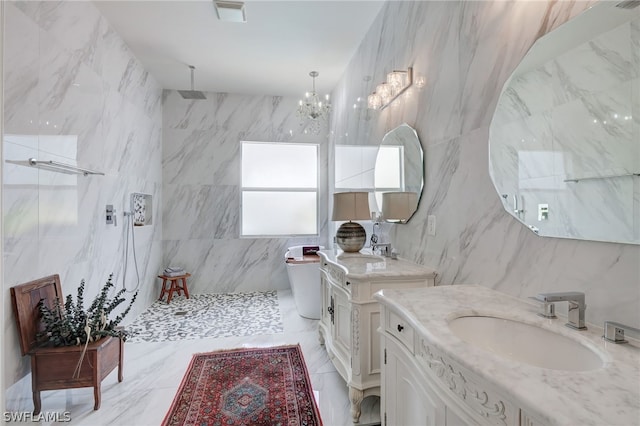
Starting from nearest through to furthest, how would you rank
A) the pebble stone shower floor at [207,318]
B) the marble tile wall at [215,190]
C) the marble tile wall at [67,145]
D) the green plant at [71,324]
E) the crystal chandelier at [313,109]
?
1. the marble tile wall at [67,145]
2. the green plant at [71,324]
3. the pebble stone shower floor at [207,318]
4. the crystal chandelier at [313,109]
5. the marble tile wall at [215,190]

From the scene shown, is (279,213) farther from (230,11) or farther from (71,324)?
(71,324)

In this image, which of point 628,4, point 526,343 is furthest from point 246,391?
point 628,4

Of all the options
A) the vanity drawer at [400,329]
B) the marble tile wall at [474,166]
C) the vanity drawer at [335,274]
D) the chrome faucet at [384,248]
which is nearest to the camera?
the marble tile wall at [474,166]

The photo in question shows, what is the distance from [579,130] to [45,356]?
9.48ft

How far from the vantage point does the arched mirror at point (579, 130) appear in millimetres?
902

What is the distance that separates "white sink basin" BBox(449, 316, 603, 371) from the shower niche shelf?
12.4 ft

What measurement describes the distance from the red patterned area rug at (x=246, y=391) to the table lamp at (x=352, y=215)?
3.51ft

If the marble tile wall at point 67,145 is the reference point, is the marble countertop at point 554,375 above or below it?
below

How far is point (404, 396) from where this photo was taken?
1210 mm

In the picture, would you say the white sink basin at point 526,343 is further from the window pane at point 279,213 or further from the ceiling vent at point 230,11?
the window pane at point 279,213

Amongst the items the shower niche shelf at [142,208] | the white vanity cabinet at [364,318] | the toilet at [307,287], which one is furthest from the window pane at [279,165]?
the white vanity cabinet at [364,318]

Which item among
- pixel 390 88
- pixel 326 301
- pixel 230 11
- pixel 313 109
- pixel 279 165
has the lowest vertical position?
pixel 326 301

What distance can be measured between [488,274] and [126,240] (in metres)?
3.60

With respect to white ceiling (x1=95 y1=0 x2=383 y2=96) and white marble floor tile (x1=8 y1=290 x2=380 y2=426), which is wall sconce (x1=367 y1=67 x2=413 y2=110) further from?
white marble floor tile (x1=8 y1=290 x2=380 y2=426)
